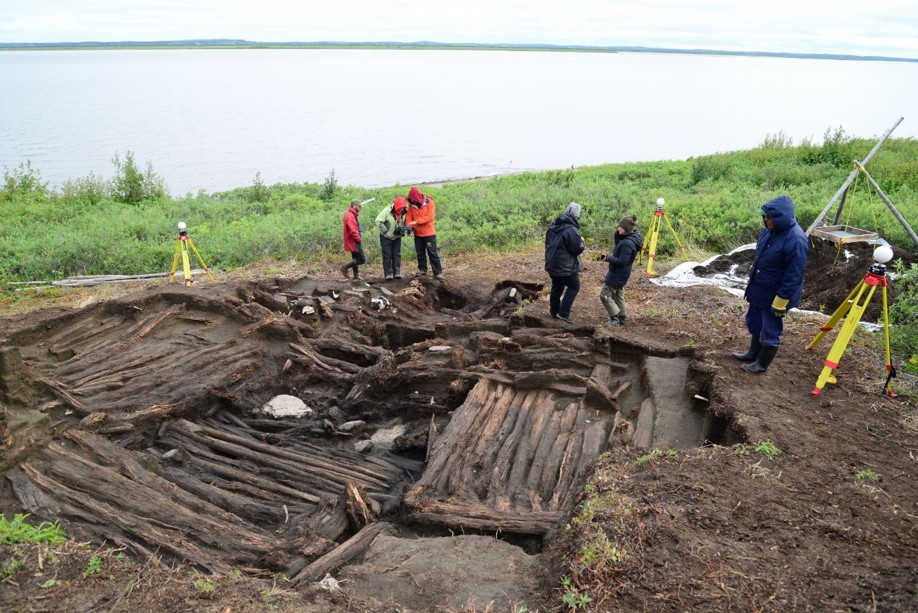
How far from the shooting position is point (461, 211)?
68.1ft

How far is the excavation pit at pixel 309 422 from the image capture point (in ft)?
20.0

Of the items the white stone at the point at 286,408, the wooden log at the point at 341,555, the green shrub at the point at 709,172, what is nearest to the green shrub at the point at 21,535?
the wooden log at the point at 341,555

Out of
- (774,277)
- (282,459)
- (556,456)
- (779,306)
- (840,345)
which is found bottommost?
(282,459)

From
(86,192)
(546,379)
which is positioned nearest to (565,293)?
(546,379)

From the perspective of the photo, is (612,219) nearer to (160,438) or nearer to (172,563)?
(160,438)

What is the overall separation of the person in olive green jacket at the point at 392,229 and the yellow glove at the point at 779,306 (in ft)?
24.6

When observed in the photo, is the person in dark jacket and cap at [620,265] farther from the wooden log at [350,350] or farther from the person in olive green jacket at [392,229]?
the person in olive green jacket at [392,229]

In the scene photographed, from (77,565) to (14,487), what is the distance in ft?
6.82

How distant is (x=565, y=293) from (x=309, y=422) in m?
4.58

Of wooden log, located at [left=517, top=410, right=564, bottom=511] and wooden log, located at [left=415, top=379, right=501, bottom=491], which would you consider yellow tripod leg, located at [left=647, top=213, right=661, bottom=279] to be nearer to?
wooden log, located at [left=415, top=379, right=501, bottom=491]

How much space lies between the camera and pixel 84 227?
800 inches

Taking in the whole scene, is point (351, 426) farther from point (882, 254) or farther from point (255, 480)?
point (882, 254)

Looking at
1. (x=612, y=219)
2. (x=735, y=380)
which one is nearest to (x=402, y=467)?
(x=735, y=380)

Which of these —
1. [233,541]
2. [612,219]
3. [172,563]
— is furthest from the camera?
[612,219]
